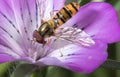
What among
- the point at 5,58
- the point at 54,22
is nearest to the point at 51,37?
the point at 54,22

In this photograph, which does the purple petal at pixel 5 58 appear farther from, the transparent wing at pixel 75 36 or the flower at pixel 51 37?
the transparent wing at pixel 75 36

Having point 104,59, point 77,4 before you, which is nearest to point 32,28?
point 77,4

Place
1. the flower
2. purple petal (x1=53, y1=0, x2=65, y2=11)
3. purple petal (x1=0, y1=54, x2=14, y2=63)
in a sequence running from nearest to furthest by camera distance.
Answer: purple petal (x1=0, y1=54, x2=14, y2=63), the flower, purple petal (x1=53, y1=0, x2=65, y2=11)

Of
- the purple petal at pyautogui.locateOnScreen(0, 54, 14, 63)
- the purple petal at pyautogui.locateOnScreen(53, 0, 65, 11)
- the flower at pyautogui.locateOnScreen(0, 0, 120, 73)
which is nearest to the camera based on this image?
the purple petal at pyautogui.locateOnScreen(0, 54, 14, 63)

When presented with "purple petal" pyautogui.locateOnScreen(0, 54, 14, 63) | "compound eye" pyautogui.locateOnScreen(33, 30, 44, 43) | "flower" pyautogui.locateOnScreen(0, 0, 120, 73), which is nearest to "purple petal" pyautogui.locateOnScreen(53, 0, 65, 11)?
"flower" pyautogui.locateOnScreen(0, 0, 120, 73)

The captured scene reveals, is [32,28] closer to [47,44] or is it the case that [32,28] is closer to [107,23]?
[47,44]

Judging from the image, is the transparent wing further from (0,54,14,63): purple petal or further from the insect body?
(0,54,14,63): purple petal

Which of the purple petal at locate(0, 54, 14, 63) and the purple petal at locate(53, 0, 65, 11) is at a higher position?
the purple petal at locate(0, 54, 14, 63)
